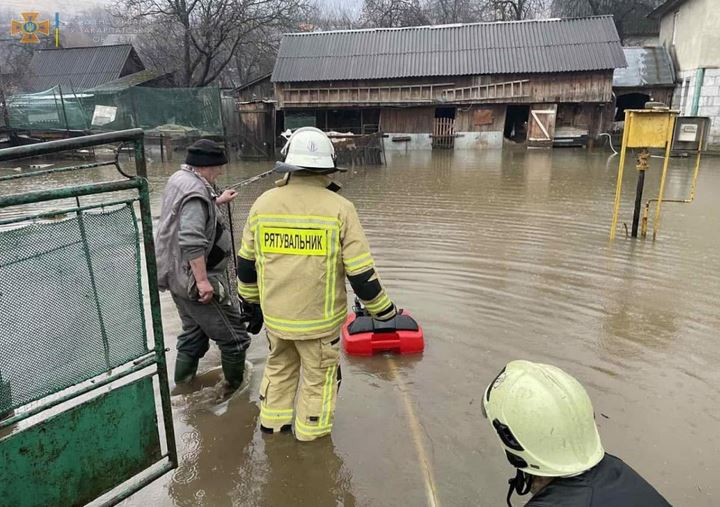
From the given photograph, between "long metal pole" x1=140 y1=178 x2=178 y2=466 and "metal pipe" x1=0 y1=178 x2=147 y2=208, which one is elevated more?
"metal pipe" x1=0 y1=178 x2=147 y2=208

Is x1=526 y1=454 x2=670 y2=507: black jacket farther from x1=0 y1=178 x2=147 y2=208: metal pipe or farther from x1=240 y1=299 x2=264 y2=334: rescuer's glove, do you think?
x1=240 y1=299 x2=264 y2=334: rescuer's glove

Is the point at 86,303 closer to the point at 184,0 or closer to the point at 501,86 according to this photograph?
the point at 501,86

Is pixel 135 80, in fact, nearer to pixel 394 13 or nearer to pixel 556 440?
pixel 394 13

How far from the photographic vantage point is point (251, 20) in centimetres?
2781

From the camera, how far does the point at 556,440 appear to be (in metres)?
1.62

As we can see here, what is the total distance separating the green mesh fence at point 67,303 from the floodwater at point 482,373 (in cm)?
94

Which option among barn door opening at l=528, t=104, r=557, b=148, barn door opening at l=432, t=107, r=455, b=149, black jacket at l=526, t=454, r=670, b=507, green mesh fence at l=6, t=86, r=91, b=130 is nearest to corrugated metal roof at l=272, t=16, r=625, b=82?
barn door opening at l=528, t=104, r=557, b=148

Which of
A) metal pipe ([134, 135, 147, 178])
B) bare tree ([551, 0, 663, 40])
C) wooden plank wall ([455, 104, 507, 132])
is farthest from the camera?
bare tree ([551, 0, 663, 40])

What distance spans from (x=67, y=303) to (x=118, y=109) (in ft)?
74.7

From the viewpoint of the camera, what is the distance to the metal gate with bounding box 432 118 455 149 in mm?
24672

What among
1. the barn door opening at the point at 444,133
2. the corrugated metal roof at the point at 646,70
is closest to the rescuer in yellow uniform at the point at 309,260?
the barn door opening at the point at 444,133

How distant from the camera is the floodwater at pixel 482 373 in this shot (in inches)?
119

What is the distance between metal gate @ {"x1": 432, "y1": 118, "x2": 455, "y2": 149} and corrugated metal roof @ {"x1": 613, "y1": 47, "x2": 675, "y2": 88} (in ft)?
25.9

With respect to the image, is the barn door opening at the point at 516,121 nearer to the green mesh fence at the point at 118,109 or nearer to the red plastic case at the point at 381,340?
the green mesh fence at the point at 118,109
